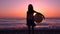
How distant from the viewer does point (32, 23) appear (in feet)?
45.4

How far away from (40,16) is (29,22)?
849 mm

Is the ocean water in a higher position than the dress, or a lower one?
lower

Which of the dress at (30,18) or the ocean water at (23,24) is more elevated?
the dress at (30,18)

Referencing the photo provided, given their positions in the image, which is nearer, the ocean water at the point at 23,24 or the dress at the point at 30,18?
the dress at the point at 30,18

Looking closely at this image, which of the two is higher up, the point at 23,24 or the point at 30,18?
the point at 30,18

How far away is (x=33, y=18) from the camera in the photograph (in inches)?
548

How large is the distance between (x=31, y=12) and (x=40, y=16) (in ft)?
2.60

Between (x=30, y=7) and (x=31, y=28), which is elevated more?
(x=30, y=7)

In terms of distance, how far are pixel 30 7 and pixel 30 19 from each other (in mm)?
615

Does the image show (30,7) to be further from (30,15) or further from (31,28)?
(31,28)

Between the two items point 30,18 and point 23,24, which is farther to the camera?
point 23,24

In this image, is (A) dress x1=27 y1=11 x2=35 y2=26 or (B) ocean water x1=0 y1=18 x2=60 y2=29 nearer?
(A) dress x1=27 y1=11 x2=35 y2=26

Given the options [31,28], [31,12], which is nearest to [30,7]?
[31,12]

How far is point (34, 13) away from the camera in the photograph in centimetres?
1418
